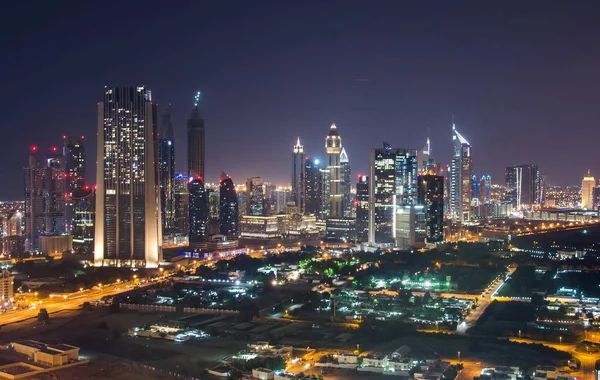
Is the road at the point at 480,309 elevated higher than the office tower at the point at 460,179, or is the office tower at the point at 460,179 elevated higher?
the office tower at the point at 460,179

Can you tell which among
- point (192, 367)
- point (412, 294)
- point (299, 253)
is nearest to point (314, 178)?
point (299, 253)

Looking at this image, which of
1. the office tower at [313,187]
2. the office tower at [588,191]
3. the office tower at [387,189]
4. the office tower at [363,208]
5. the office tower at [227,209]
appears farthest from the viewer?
the office tower at [588,191]

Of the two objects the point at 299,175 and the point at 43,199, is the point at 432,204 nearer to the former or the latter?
the point at 299,175

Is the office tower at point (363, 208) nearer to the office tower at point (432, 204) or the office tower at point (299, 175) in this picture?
the office tower at point (432, 204)

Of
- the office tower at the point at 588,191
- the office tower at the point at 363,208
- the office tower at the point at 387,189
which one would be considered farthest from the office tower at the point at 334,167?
the office tower at the point at 588,191

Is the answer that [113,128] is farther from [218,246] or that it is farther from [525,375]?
[525,375]
